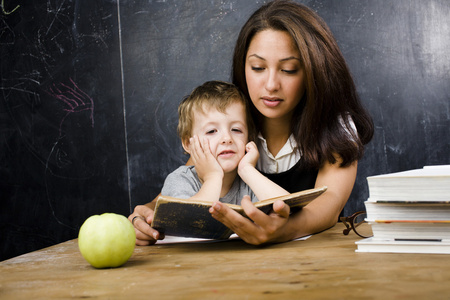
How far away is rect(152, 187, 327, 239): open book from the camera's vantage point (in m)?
1.01

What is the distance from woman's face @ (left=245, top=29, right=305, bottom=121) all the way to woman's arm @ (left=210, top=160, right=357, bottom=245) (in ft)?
0.86

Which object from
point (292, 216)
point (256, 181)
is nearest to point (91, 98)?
point (256, 181)

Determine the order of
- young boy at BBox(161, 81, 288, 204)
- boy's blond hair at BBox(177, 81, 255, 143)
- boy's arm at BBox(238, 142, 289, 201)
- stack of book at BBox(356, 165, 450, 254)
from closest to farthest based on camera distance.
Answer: stack of book at BBox(356, 165, 450, 254)
boy's arm at BBox(238, 142, 289, 201)
young boy at BBox(161, 81, 288, 204)
boy's blond hair at BBox(177, 81, 255, 143)

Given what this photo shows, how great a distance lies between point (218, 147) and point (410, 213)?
2.58ft

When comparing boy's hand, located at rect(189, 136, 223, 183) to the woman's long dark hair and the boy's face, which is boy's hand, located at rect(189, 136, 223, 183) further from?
the woman's long dark hair

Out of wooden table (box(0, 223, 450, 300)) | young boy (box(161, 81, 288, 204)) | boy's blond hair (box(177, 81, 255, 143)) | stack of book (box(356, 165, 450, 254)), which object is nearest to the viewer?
wooden table (box(0, 223, 450, 300))

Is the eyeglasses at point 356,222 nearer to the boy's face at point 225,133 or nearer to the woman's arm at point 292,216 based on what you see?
the woman's arm at point 292,216

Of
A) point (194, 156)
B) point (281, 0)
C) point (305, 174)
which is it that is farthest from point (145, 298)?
point (281, 0)

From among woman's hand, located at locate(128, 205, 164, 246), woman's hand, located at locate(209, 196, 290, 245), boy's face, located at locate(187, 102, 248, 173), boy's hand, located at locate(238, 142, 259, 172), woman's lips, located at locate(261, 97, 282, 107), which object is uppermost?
woman's lips, located at locate(261, 97, 282, 107)

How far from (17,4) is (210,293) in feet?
11.6

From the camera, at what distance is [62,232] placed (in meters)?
3.66

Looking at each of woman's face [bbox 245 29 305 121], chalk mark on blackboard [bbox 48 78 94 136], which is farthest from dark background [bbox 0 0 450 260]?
woman's face [bbox 245 29 305 121]

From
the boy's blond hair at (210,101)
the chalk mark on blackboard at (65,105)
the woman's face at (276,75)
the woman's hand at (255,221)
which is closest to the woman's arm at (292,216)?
the woman's hand at (255,221)

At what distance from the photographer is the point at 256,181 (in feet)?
4.94
